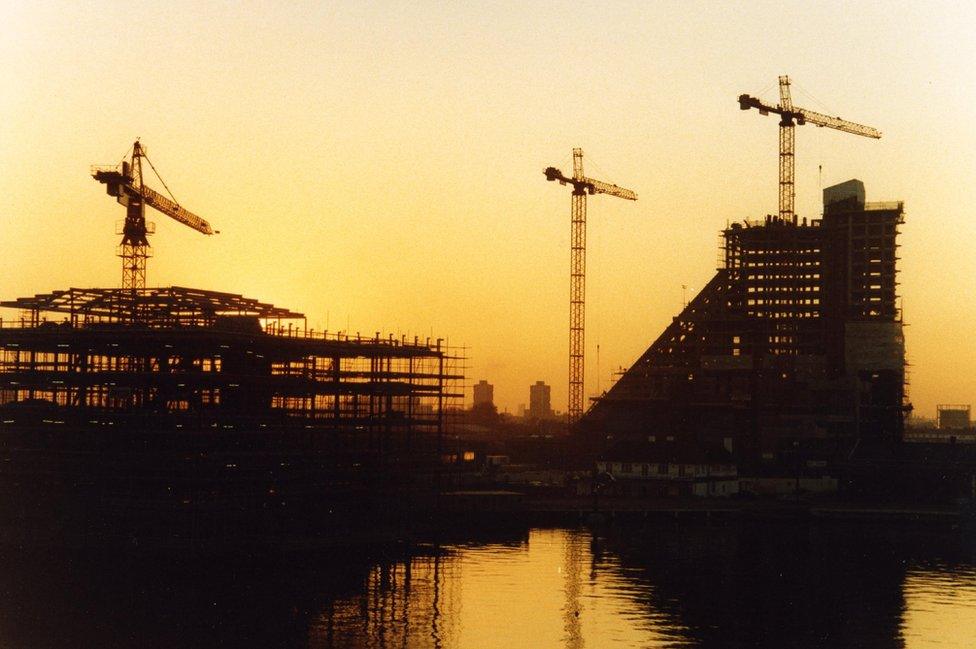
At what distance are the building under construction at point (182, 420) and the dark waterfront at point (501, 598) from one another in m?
5.98

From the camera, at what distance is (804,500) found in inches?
6663

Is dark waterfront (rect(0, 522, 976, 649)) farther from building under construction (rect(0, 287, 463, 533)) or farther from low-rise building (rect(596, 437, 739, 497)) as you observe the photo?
low-rise building (rect(596, 437, 739, 497))

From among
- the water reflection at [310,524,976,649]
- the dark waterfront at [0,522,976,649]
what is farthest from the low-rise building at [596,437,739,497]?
the dark waterfront at [0,522,976,649]

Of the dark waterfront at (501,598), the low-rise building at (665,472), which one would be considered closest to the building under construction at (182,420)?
the dark waterfront at (501,598)

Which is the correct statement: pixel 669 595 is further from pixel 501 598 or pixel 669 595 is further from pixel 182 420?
pixel 182 420

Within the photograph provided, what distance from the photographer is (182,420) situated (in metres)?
111

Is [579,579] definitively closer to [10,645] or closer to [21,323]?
[10,645]

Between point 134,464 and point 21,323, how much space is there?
2159cm

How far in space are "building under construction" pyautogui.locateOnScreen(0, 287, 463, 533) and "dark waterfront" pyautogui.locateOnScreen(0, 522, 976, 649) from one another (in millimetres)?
5982

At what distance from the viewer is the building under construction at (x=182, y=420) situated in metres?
108

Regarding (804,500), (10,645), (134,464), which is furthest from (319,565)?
(804,500)

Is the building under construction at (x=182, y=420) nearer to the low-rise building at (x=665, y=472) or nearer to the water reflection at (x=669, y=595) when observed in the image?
the water reflection at (x=669, y=595)

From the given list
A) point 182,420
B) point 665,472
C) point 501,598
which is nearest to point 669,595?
point 501,598

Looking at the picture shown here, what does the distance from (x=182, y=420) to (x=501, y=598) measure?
31361mm
